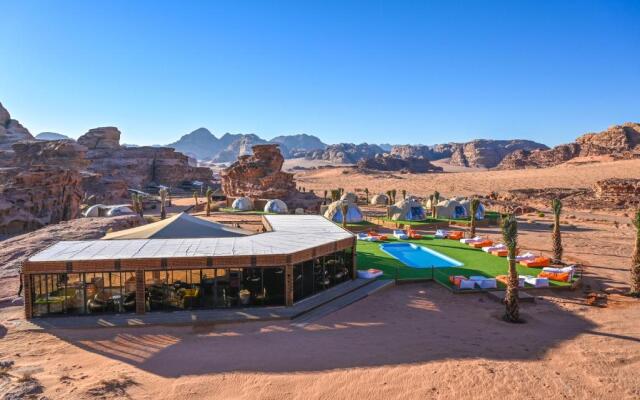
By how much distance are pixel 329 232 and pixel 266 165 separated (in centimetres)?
3689

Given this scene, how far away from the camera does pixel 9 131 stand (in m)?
81.8

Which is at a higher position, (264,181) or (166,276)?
(264,181)

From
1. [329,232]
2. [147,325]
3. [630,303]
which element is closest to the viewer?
[147,325]

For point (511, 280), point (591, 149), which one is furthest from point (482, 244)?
point (591, 149)

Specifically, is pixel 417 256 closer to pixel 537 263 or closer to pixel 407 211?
pixel 537 263

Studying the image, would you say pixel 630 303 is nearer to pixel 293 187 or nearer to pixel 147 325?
pixel 147 325

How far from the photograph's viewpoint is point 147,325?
13.7 m

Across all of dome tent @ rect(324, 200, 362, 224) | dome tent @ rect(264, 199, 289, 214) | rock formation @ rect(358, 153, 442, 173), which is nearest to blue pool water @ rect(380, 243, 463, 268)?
dome tent @ rect(324, 200, 362, 224)

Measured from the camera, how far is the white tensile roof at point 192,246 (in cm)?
1493

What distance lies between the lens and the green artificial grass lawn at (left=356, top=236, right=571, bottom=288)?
19875mm

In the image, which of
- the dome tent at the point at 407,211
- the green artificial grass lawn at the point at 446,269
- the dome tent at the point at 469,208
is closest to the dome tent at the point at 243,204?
the dome tent at the point at 407,211

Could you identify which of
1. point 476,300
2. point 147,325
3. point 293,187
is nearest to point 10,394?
point 147,325

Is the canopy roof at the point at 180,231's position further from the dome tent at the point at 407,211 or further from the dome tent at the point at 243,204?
the dome tent at the point at 243,204

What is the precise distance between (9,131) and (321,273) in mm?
89773
